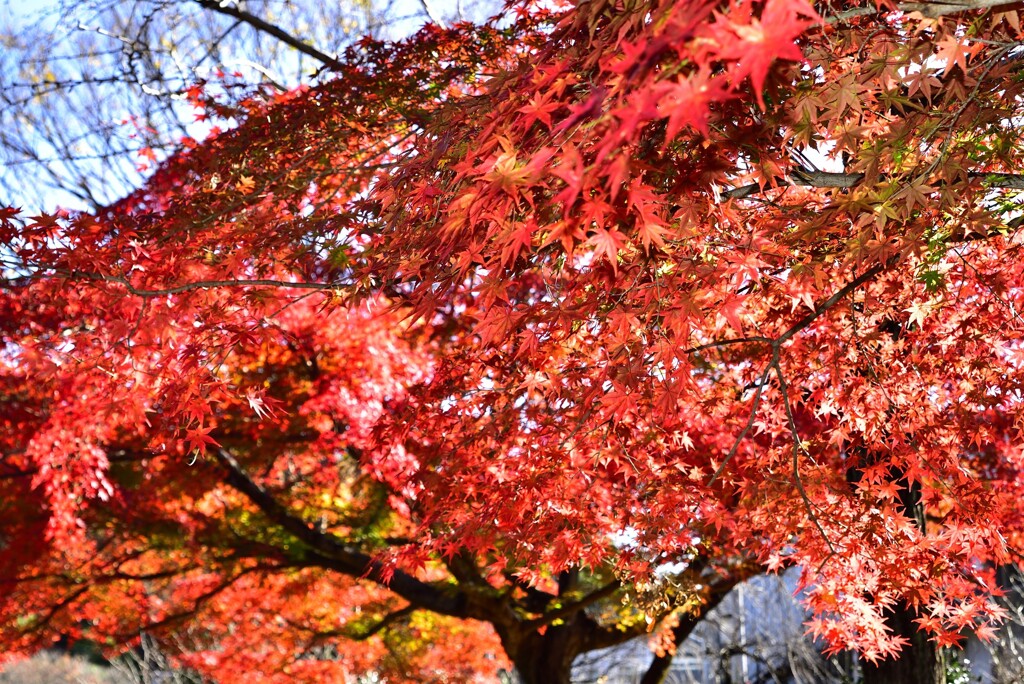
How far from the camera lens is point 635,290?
109 inches

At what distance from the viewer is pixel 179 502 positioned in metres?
9.34

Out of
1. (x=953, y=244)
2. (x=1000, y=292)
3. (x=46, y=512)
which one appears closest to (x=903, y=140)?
(x=953, y=244)

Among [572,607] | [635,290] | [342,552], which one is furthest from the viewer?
Result: [342,552]

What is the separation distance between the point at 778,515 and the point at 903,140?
2.61 m

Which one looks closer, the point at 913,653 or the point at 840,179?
the point at 840,179

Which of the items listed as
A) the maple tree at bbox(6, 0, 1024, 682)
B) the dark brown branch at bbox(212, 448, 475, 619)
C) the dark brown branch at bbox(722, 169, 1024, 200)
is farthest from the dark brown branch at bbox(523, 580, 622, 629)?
the dark brown branch at bbox(722, 169, 1024, 200)

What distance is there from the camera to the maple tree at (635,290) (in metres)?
2.37

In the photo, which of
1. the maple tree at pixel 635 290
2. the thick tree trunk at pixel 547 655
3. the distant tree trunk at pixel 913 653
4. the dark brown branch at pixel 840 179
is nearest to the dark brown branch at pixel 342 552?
the maple tree at pixel 635 290

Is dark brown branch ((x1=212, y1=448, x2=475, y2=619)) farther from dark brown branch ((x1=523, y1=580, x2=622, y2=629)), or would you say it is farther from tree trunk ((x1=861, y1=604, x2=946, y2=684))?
tree trunk ((x1=861, y1=604, x2=946, y2=684))

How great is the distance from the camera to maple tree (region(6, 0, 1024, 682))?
7.78 feet

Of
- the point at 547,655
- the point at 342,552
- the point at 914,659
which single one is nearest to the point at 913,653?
the point at 914,659

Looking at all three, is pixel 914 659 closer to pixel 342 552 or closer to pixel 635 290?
pixel 635 290

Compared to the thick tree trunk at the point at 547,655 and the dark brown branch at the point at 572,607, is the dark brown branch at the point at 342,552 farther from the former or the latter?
the thick tree trunk at the point at 547,655

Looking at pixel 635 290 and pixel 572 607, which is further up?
pixel 635 290
